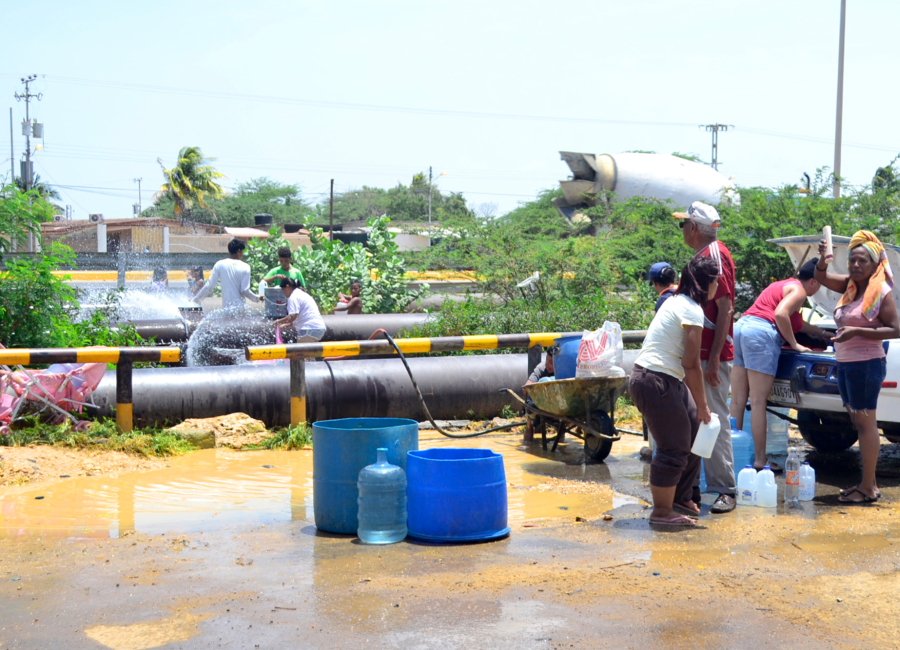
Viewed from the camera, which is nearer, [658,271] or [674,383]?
[674,383]

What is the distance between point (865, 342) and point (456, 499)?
323 centimetres

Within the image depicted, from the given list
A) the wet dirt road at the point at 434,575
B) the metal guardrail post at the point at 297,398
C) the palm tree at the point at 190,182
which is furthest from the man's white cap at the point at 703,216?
the palm tree at the point at 190,182

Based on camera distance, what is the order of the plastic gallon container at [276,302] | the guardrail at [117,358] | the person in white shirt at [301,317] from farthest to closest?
1. the plastic gallon container at [276,302]
2. the person in white shirt at [301,317]
3. the guardrail at [117,358]

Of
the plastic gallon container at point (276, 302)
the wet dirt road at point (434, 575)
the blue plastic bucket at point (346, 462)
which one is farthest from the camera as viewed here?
the plastic gallon container at point (276, 302)

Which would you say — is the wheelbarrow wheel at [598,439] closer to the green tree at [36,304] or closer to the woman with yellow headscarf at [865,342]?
the woman with yellow headscarf at [865,342]

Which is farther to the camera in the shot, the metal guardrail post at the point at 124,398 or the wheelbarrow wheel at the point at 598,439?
the metal guardrail post at the point at 124,398

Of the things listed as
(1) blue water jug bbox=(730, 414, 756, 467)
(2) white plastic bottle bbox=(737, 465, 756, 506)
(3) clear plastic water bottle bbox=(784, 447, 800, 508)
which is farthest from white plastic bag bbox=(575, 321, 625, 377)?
(3) clear plastic water bottle bbox=(784, 447, 800, 508)

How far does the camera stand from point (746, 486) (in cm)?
759

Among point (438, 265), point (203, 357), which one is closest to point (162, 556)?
point (203, 357)

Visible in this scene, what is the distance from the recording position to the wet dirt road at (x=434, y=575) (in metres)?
4.77

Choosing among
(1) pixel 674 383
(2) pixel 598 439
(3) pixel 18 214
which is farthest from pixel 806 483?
(3) pixel 18 214

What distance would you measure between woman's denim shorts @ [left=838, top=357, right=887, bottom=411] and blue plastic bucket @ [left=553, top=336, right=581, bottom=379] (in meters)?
2.38

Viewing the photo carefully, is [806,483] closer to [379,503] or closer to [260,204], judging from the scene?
[379,503]

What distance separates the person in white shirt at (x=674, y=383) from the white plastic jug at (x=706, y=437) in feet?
0.14
